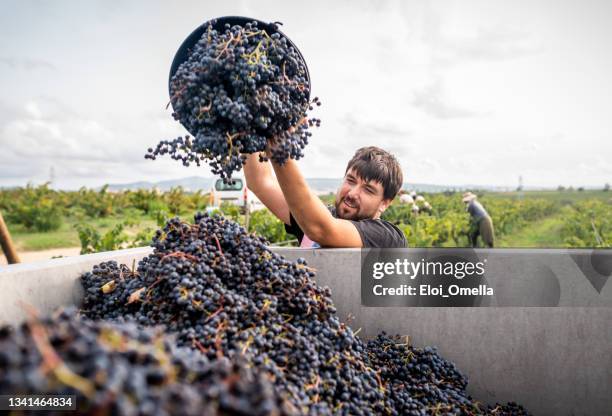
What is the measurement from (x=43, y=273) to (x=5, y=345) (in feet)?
3.58

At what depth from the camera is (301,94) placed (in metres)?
1.67

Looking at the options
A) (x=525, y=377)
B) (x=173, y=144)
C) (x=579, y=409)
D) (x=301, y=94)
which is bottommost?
(x=579, y=409)

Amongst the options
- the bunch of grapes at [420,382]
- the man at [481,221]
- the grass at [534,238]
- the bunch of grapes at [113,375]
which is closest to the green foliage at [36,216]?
the man at [481,221]

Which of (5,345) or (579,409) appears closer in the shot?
(5,345)

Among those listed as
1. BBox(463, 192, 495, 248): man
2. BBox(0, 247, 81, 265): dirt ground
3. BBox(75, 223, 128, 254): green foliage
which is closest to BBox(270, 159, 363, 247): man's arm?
BBox(75, 223, 128, 254): green foliage

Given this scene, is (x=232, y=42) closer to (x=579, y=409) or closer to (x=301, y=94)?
(x=301, y=94)

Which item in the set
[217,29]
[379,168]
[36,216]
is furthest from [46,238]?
[217,29]

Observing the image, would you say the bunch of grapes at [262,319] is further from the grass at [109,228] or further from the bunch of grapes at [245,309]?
the grass at [109,228]

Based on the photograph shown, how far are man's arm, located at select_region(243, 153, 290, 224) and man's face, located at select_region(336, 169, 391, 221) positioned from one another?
0.33m

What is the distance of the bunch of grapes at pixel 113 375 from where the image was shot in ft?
1.96

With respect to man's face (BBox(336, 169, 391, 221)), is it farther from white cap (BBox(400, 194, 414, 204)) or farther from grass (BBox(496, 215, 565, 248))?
grass (BBox(496, 215, 565, 248))

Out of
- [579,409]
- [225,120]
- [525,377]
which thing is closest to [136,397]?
[225,120]

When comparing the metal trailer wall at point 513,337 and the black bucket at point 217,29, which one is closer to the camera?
the black bucket at point 217,29

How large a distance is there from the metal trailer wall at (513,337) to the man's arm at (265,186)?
0.62 metres
